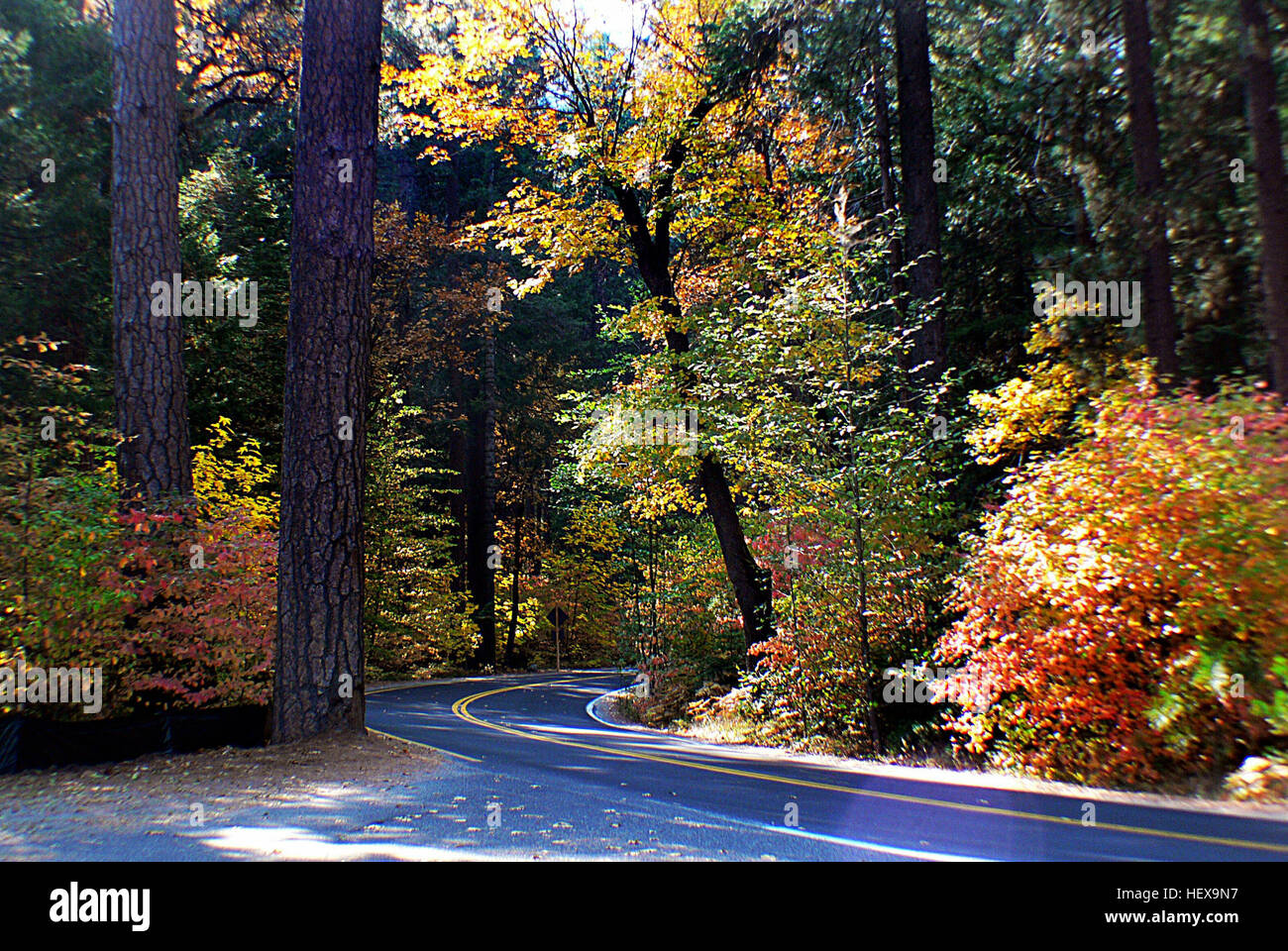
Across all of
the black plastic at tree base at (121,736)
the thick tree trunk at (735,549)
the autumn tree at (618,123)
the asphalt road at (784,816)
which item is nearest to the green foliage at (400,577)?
the autumn tree at (618,123)

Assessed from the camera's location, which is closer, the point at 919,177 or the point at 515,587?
the point at 919,177

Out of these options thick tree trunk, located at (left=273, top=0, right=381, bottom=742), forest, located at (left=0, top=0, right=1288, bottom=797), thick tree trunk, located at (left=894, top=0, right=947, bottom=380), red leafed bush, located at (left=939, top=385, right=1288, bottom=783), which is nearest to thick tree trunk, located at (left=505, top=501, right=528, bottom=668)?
forest, located at (left=0, top=0, right=1288, bottom=797)

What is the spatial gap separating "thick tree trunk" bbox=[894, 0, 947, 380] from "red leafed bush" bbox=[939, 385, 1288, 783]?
5719 mm

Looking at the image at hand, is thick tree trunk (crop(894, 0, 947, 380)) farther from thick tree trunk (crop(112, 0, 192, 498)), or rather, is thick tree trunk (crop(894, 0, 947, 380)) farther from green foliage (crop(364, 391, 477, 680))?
green foliage (crop(364, 391, 477, 680))

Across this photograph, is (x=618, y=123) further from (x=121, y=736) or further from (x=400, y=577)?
(x=400, y=577)

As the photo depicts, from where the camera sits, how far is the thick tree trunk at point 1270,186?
10.5 meters

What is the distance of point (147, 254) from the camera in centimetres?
1114

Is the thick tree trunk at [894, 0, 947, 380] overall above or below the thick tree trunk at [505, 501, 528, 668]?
above

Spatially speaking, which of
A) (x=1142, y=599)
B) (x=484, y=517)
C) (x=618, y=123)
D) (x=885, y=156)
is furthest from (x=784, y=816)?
(x=484, y=517)

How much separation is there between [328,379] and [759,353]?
7664 mm

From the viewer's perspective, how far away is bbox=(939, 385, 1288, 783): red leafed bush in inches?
277

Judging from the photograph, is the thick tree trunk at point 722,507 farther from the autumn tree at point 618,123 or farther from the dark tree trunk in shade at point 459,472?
the dark tree trunk in shade at point 459,472

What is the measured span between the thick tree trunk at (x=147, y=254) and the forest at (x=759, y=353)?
0.05 metres

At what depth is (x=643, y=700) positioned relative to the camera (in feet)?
64.6
